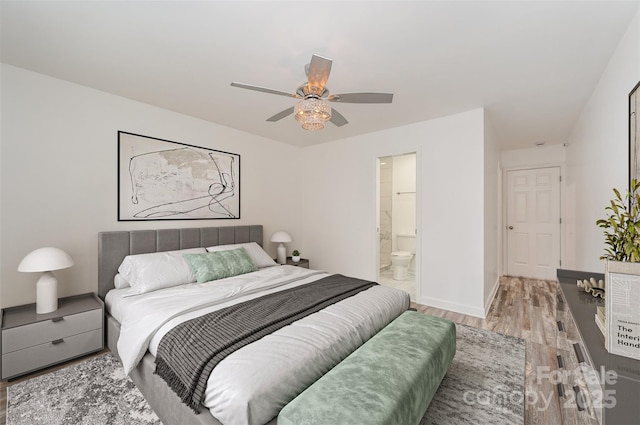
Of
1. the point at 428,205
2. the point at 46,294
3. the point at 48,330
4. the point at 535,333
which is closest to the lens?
the point at 48,330

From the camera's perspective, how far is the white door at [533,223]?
5039 millimetres

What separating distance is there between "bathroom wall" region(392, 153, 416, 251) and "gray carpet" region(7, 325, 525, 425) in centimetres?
357

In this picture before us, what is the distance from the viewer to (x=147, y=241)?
10.00 ft

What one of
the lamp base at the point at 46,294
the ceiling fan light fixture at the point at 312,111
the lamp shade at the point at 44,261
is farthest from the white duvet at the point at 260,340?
the ceiling fan light fixture at the point at 312,111

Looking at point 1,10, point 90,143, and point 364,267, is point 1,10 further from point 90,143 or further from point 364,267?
point 364,267

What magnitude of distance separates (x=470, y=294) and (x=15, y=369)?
435cm

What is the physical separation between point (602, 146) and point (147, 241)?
4.60 meters

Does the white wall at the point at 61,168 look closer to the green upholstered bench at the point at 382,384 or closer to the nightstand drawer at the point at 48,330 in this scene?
the nightstand drawer at the point at 48,330

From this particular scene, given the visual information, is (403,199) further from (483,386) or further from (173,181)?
(173,181)

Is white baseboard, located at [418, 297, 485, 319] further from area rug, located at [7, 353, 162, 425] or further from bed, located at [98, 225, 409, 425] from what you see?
area rug, located at [7, 353, 162, 425]

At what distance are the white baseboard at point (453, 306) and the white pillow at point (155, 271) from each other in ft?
9.67

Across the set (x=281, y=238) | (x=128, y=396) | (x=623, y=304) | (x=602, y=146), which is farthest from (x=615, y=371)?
(x=281, y=238)

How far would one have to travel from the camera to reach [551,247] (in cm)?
505

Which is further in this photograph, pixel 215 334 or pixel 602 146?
pixel 602 146
